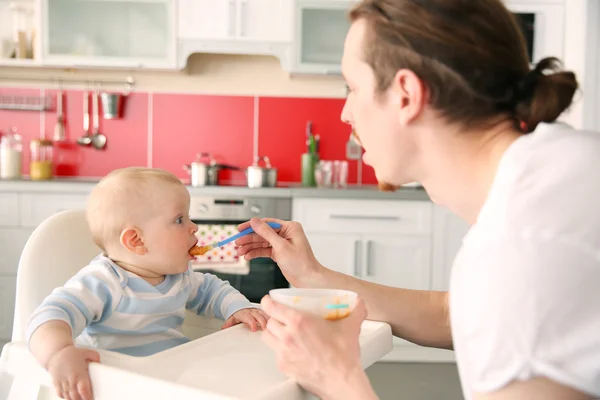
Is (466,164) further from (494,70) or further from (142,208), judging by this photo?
(142,208)

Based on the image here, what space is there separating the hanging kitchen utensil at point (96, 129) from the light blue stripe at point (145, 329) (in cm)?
293

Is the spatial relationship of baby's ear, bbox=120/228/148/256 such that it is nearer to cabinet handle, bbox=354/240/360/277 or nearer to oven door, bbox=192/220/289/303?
oven door, bbox=192/220/289/303

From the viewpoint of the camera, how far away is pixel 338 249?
11.2 ft

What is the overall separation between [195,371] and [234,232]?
246 centimetres

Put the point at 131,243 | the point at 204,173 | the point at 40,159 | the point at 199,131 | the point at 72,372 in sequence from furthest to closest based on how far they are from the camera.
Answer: the point at 199,131, the point at 40,159, the point at 204,173, the point at 131,243, the point at 72,372

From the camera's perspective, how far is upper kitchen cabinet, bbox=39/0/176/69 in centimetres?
368

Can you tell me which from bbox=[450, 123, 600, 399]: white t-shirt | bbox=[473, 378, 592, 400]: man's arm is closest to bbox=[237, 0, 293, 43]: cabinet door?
bbox=[450, 123, 600, 399]: white t-shirt

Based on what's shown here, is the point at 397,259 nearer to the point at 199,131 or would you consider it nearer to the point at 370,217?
the point at 370,217

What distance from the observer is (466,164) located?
1010 mm

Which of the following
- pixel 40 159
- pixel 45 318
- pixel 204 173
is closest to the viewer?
pixel 45 318

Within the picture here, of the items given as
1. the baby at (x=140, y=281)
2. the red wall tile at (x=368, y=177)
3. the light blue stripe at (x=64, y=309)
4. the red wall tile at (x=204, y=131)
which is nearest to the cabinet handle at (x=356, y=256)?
the red wall tile at (x=368, y=177)

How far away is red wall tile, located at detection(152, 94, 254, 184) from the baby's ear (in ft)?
8.96

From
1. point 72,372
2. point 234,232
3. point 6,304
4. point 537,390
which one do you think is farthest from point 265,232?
point 6,304

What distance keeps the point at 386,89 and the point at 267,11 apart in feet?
9.27
